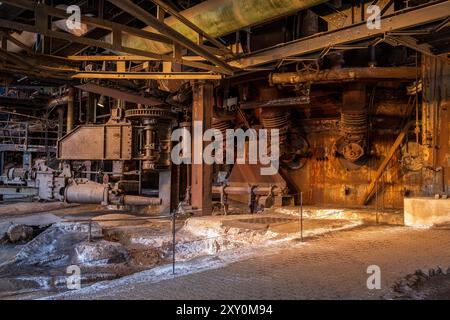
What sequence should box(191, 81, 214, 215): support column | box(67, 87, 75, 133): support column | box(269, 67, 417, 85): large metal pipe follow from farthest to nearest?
box(67, 87, 75, 133): support column → box(191, 81, 214, 215): support column → box(269, 67, 417, 85): large metal pipe

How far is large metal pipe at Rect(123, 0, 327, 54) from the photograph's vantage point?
229 inches

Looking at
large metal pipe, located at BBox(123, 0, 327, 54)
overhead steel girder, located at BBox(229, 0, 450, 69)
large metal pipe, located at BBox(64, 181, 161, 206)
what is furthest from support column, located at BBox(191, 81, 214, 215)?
large metal pipe, located at BBox(64, 181, 161, 206)

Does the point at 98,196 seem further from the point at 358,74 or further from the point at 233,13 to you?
the point at 358,74

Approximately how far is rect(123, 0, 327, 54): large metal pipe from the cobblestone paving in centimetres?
353

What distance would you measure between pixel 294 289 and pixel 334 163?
25.2 feet

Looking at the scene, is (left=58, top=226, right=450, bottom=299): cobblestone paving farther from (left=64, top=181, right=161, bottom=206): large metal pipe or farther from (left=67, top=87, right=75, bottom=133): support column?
(left=67, top=87, right=75, bottom=133): support column

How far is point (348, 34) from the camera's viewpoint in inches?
252

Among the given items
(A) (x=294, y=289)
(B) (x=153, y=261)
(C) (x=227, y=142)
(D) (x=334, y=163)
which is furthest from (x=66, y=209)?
(A) (x=294, y=289)

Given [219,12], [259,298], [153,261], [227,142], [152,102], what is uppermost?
[219,12]

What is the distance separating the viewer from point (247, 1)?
236 inches

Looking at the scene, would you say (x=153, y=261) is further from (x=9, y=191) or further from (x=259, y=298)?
(x=9, y=191)

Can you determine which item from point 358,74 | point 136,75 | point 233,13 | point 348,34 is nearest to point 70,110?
point 136,75
